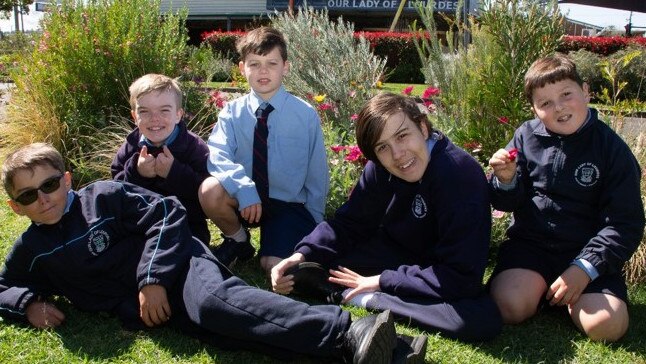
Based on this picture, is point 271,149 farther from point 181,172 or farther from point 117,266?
point 117,266

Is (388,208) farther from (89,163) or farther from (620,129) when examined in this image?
(89,163)

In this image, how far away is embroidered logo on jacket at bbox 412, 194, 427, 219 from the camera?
3062mm

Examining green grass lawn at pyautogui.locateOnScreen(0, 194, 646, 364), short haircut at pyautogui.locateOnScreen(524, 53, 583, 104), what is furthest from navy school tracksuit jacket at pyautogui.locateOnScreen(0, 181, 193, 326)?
short haircut at pyautogui.locateOnScreen(524, 53, 583, 104)

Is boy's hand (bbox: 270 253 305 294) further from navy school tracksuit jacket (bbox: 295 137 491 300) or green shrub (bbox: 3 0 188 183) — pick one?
green shrub (bbox: 3 0 188 183)

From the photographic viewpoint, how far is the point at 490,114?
4.63 metres

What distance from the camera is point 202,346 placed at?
2.78m

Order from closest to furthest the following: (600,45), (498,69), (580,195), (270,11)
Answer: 1. (580,195)
2. (498,69)
3. (600,45)
4. (270,11)

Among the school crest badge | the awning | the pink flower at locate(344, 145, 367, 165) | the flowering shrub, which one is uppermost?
the awning

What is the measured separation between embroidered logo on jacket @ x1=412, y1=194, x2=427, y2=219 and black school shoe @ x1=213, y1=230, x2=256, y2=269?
116cm

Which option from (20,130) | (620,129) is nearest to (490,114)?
(620,129)

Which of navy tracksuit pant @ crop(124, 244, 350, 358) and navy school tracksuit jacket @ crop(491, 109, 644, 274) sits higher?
navy school tracksuit jacket @ crop(491, 109, 644, 274)

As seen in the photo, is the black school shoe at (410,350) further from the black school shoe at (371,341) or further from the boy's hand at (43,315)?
the boy's hand at (43,315)

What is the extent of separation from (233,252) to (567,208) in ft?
6.05

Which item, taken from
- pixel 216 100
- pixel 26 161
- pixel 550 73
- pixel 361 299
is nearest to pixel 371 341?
pixel 361 299
